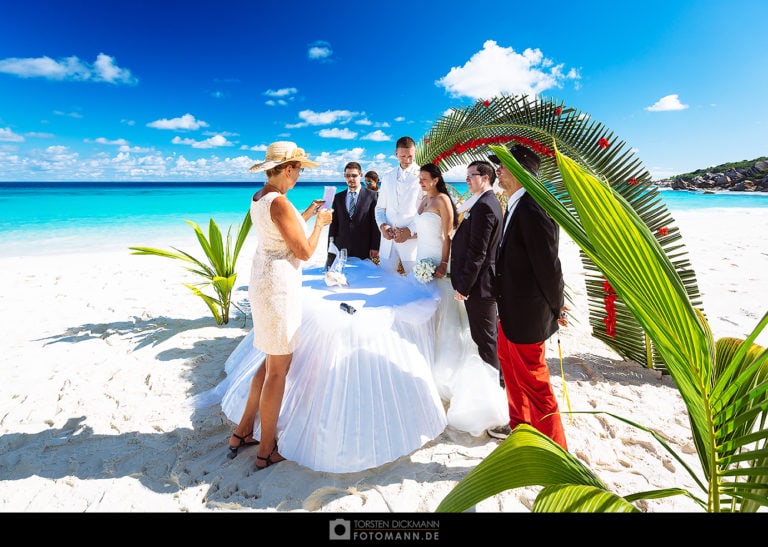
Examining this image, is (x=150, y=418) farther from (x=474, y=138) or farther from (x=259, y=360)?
(x=474, y=138)

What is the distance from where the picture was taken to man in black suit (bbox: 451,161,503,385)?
268cm

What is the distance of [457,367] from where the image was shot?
118 inches

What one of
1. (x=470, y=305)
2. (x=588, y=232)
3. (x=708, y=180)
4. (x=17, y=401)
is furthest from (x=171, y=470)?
(x=708, y=180)

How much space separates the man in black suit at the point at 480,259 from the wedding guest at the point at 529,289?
0.27 m

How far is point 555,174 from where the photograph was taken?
3.56m

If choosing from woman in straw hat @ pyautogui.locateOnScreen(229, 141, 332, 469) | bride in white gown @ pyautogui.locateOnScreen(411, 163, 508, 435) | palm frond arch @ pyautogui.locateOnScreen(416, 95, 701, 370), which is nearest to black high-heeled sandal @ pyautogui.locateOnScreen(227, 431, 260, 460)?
woman in straw hat @ pyautogui.locateOnScreen(229, 141, 332, 469)

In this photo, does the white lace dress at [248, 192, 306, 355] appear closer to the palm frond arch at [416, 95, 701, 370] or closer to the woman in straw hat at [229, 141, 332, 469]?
the woman in straw hat at [229, 141, 332, 469]

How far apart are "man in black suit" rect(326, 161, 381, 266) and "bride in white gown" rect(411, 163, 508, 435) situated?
1365 millimetres

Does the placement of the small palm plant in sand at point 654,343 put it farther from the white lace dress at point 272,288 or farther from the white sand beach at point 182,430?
the white lace dress at point 272,288

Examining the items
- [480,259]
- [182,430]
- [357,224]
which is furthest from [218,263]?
[480,259]

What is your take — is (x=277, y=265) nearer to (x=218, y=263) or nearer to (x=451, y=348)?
(x=451, y=348)

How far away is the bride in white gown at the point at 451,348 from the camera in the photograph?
276cm

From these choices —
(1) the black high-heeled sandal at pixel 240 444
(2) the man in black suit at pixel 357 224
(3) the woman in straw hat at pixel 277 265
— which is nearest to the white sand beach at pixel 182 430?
(1) the black high-heeled sandal at pixel 240 444

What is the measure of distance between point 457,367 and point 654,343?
229 centimetres
